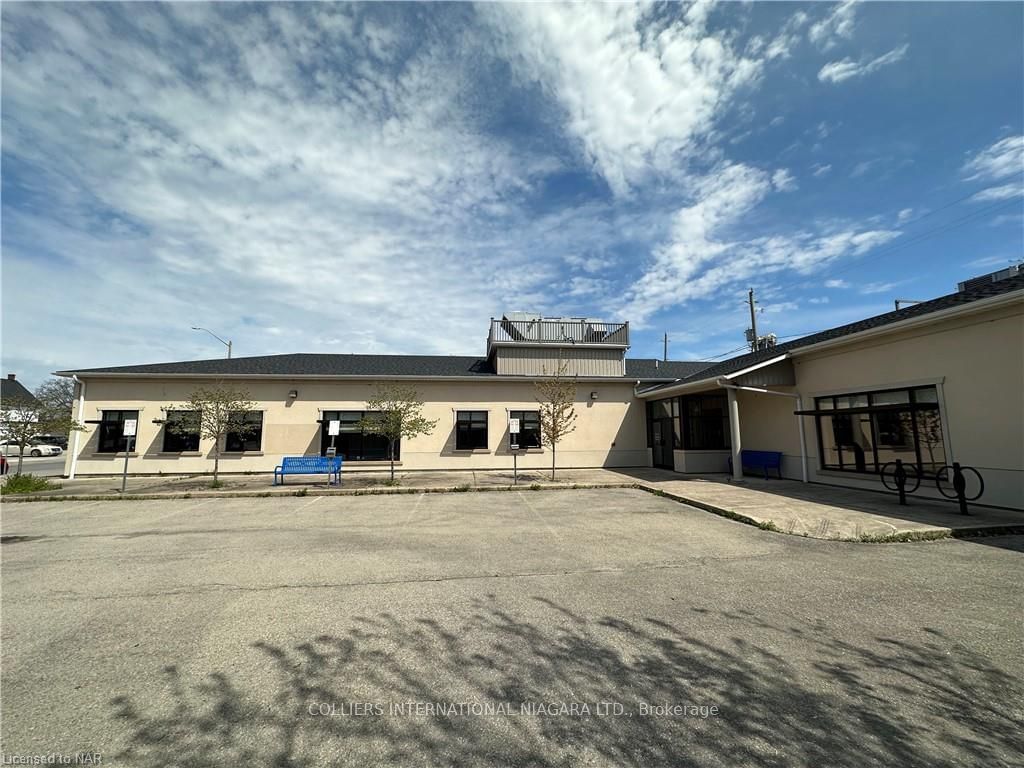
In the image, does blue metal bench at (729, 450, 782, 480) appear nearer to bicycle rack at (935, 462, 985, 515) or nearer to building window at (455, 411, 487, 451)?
bicycle rack at (935, 462, 985, 515)

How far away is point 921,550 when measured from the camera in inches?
264

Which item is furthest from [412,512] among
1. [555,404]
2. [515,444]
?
[515,444]

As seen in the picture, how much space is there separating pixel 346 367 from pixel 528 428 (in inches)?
350

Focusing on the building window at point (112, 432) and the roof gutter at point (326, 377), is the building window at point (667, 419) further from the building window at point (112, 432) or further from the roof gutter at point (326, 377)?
the building window at point (112, 432)

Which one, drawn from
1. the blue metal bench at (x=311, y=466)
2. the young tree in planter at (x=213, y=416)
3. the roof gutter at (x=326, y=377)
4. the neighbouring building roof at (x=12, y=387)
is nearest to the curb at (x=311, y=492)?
the blue metal bench at (x=311, y=466)

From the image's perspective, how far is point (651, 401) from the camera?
2073 centimetres

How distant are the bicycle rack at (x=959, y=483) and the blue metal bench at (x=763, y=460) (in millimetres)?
4735

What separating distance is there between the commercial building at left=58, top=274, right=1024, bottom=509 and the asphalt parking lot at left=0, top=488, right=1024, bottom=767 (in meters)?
4.36

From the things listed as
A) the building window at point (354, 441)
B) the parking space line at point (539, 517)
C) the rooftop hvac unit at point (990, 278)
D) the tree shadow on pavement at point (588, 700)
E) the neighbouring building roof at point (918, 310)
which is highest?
the rooftop hvac unit at point (990, 278)

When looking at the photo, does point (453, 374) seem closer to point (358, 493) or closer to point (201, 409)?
point (358, 493)

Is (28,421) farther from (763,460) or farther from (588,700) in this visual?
(763,460)

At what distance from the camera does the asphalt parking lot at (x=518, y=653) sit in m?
2.67

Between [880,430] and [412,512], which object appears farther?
[880,430]

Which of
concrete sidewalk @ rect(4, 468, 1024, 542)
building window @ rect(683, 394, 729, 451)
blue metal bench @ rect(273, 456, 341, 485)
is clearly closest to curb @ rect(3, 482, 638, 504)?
concrete sidewalk @ rect(4, 468, 1024, 542)
